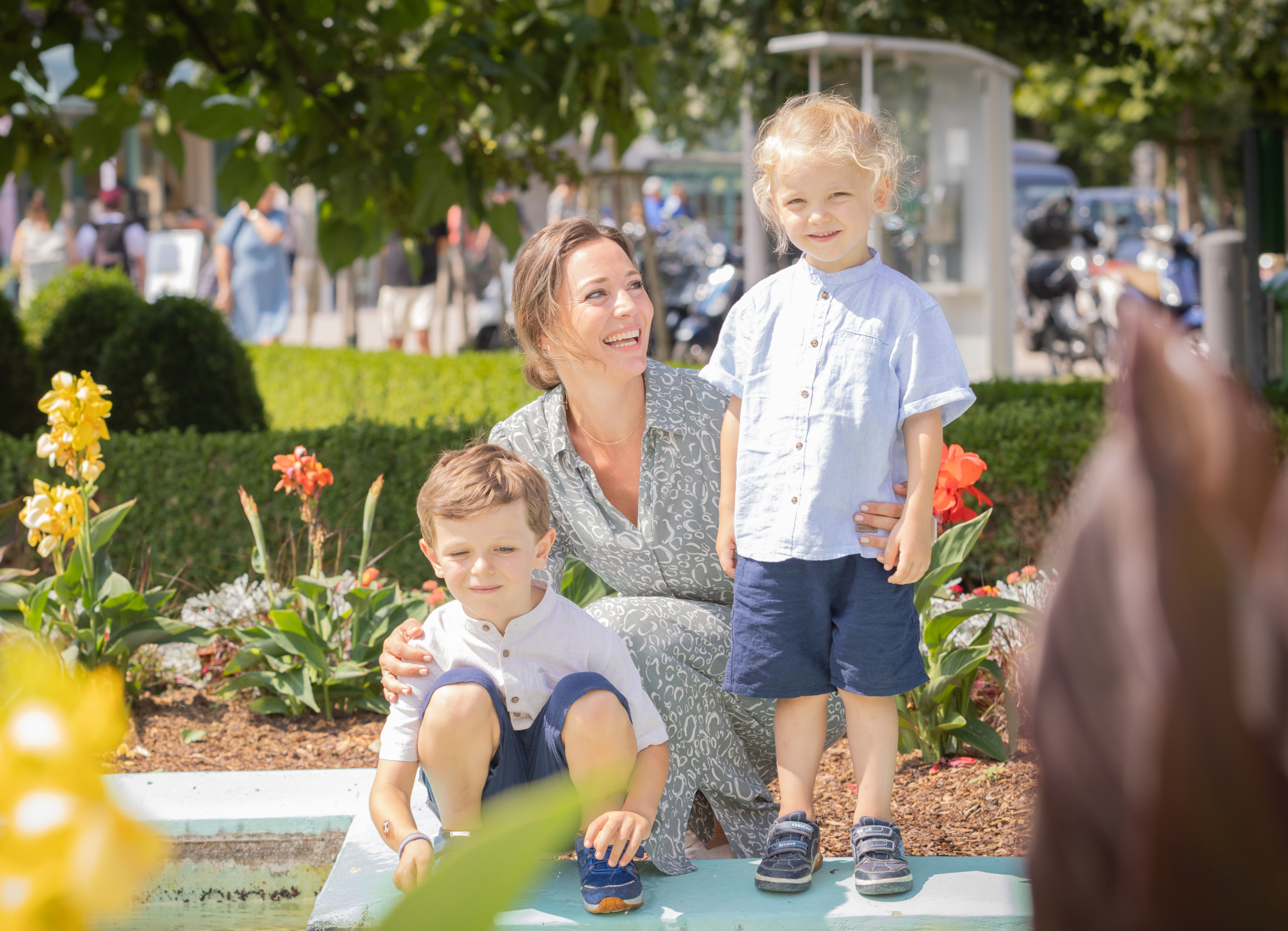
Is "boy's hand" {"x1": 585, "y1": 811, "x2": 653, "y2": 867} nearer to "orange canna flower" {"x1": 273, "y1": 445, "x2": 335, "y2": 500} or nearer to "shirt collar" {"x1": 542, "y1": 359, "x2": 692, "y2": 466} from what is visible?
"shirt collar" {"x1": 542, "y1": 359, "x2": 692, "y2": 466}

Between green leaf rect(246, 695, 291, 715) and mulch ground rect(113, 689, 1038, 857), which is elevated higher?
green leaf rect(246, 695, 291, 715)

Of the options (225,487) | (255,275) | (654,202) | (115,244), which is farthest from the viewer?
(654,202)

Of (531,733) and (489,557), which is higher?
(489,557)

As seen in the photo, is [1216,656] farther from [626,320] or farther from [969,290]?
[969,290]

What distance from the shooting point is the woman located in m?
2.49

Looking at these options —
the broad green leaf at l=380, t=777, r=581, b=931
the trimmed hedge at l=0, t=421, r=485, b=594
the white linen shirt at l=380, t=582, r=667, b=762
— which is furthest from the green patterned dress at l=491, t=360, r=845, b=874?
the broad green leaf at l=380, t=777, r=581, b=931

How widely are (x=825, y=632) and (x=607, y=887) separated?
594 mm

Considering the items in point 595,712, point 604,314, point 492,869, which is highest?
point 604,314

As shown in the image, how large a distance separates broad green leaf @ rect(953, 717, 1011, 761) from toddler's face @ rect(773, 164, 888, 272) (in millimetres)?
1157

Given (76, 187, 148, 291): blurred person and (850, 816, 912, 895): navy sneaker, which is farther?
(76, 187, 148, 291): blurred person

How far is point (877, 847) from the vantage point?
84.0 inches

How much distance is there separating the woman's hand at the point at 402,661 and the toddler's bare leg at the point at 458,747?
0.08 metres

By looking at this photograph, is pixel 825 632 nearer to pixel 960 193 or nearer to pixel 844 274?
pixel 844 274

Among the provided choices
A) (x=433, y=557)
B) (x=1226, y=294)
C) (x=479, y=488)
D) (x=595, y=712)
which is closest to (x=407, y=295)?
(x=1226, y=294)
